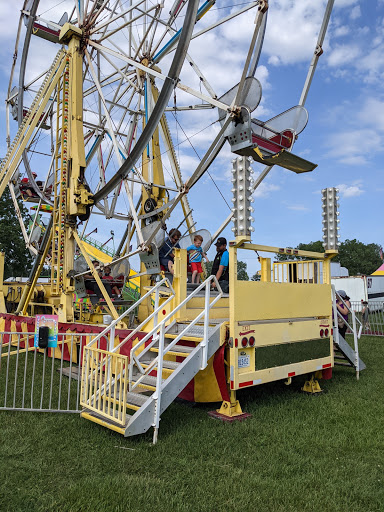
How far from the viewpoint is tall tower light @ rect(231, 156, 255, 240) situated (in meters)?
5.73

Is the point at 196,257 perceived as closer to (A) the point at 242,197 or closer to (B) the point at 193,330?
(B) the point at 193,330

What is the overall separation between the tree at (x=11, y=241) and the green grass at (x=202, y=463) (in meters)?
40.3

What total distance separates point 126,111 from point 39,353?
844 centimetres

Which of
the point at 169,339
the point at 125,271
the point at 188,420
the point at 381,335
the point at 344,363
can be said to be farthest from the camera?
the point at 381,335

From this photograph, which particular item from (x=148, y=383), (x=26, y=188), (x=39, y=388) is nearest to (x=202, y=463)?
(x=148, y=383)

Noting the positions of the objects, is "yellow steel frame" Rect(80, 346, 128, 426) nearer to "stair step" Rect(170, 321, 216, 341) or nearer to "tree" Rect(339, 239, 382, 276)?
"stair step" Rect(170, 321, 216, 341)

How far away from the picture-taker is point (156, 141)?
43.4ft

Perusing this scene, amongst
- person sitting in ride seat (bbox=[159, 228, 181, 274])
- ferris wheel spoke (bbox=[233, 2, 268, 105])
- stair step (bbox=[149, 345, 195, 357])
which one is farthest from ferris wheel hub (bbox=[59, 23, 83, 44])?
stair step (bbox=[149, 345, 195, 357])

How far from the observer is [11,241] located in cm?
4344

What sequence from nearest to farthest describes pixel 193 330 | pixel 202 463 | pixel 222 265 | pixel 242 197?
pixel 202 463 → pixel 242 197 → pixel 193 330 → pixel 222 265

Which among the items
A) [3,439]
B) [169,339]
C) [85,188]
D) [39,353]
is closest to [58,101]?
[85,188]

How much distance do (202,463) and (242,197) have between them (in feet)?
10.6

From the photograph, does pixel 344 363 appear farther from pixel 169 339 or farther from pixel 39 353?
pixel 39 353

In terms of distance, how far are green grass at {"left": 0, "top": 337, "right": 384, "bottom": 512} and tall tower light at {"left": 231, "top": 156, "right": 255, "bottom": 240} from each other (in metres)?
2.60
